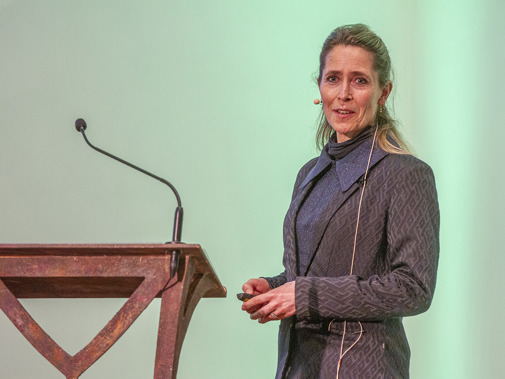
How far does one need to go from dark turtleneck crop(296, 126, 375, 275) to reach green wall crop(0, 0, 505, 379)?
3.75 feet

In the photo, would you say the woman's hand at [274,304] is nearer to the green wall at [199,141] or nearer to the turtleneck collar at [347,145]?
the turtleneck collar at [347,145]

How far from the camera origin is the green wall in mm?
2969

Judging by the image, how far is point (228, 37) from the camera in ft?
10.5

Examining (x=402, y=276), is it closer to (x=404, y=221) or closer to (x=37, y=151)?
(x=404, y=221)

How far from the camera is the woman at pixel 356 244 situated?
159 cm

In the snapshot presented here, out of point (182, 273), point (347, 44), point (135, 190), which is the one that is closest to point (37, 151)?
point (135, 190)

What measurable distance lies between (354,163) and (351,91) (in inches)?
7.7

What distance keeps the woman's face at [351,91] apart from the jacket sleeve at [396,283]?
0.94 feet

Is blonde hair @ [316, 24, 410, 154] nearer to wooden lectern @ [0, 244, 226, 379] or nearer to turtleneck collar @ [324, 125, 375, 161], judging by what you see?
turtleneck collar @ [324, 125, 375, 161]

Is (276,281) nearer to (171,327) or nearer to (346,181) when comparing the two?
(346,181)

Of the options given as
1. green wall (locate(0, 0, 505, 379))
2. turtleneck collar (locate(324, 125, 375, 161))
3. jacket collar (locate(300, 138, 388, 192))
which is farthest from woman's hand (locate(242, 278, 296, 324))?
green wall (locate(0, 0, 505, 379))

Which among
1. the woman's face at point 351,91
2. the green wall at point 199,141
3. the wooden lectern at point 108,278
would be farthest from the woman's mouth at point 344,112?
the green wall at point 199,141

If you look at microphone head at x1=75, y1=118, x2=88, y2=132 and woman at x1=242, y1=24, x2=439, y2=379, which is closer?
woman at x1=242, y1=24, x2=439, y2=379

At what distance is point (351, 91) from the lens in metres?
1.87
